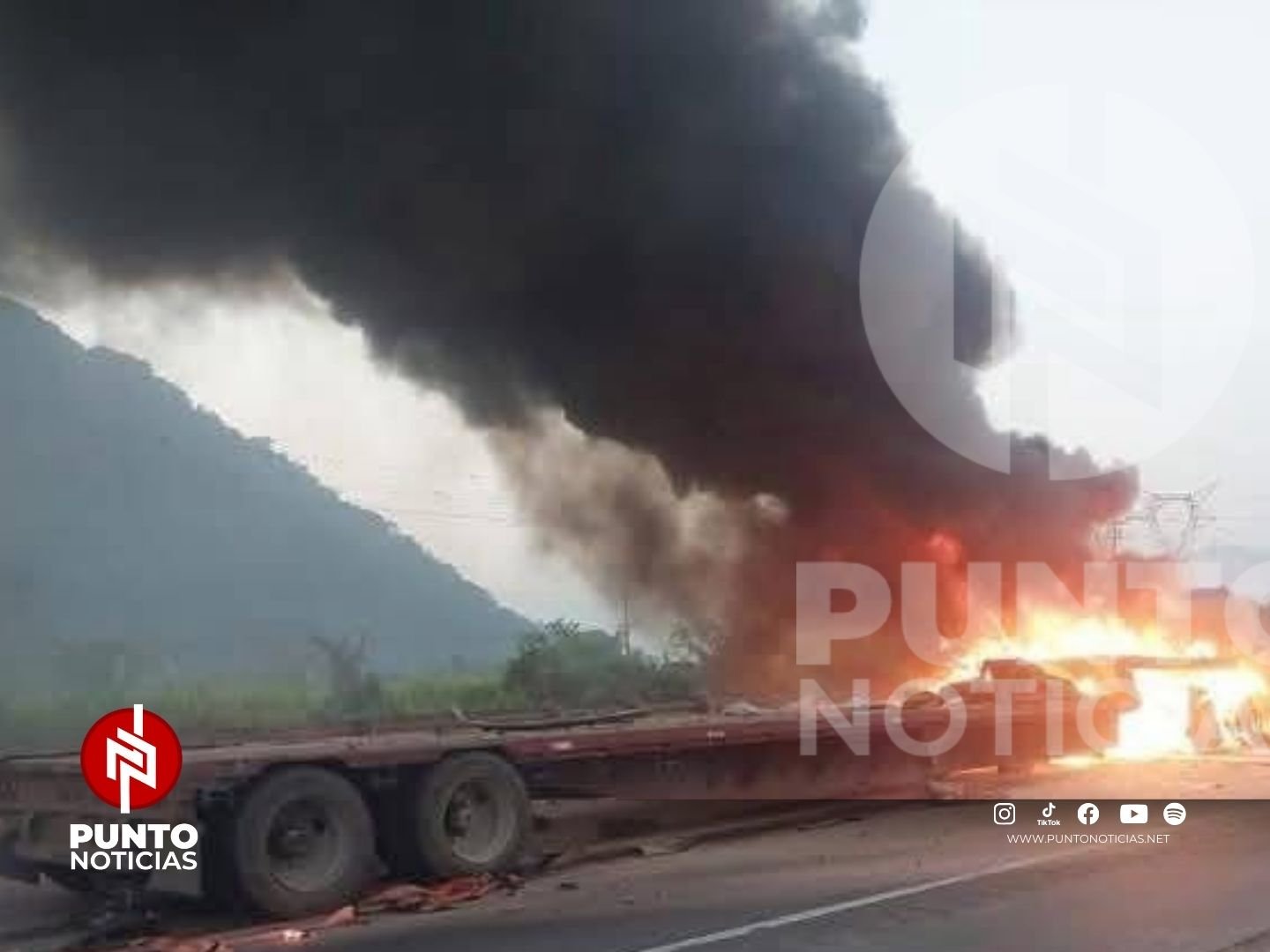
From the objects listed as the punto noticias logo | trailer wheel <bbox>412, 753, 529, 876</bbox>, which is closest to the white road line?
trailer wheel <bbox>412, 753, 529, 876</bbox>

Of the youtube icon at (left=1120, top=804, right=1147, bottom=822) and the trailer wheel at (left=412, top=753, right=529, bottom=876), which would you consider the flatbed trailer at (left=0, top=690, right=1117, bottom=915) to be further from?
the youtube icon at (left=1120, top=804, right=1147, bottom=822)

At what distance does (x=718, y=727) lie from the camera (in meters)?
11.1

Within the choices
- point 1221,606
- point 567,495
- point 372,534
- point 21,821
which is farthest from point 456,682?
point 372,534

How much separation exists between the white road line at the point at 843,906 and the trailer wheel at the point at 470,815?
2.27m

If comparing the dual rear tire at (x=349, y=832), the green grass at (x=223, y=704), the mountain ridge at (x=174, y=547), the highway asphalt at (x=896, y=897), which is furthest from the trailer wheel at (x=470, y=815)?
the mountain ridge at (x=174, y=547)

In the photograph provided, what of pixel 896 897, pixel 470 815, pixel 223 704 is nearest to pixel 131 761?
pixel 470 815

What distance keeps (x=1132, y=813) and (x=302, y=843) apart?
594 cm

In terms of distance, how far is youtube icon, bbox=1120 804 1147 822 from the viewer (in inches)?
422

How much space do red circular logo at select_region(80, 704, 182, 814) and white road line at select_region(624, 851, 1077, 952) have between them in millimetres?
2898

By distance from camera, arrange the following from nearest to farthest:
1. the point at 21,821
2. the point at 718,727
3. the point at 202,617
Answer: the point at 21,821, the point at 718,727, the point at 202,617

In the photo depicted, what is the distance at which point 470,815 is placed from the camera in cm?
930

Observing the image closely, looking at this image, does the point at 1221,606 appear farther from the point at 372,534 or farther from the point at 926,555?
the point at 372,534

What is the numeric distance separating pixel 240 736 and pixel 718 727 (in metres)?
3.37

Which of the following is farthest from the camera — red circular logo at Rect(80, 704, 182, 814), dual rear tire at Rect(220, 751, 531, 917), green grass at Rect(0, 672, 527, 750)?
green grass at Rect(0, 672, 527, 750)
